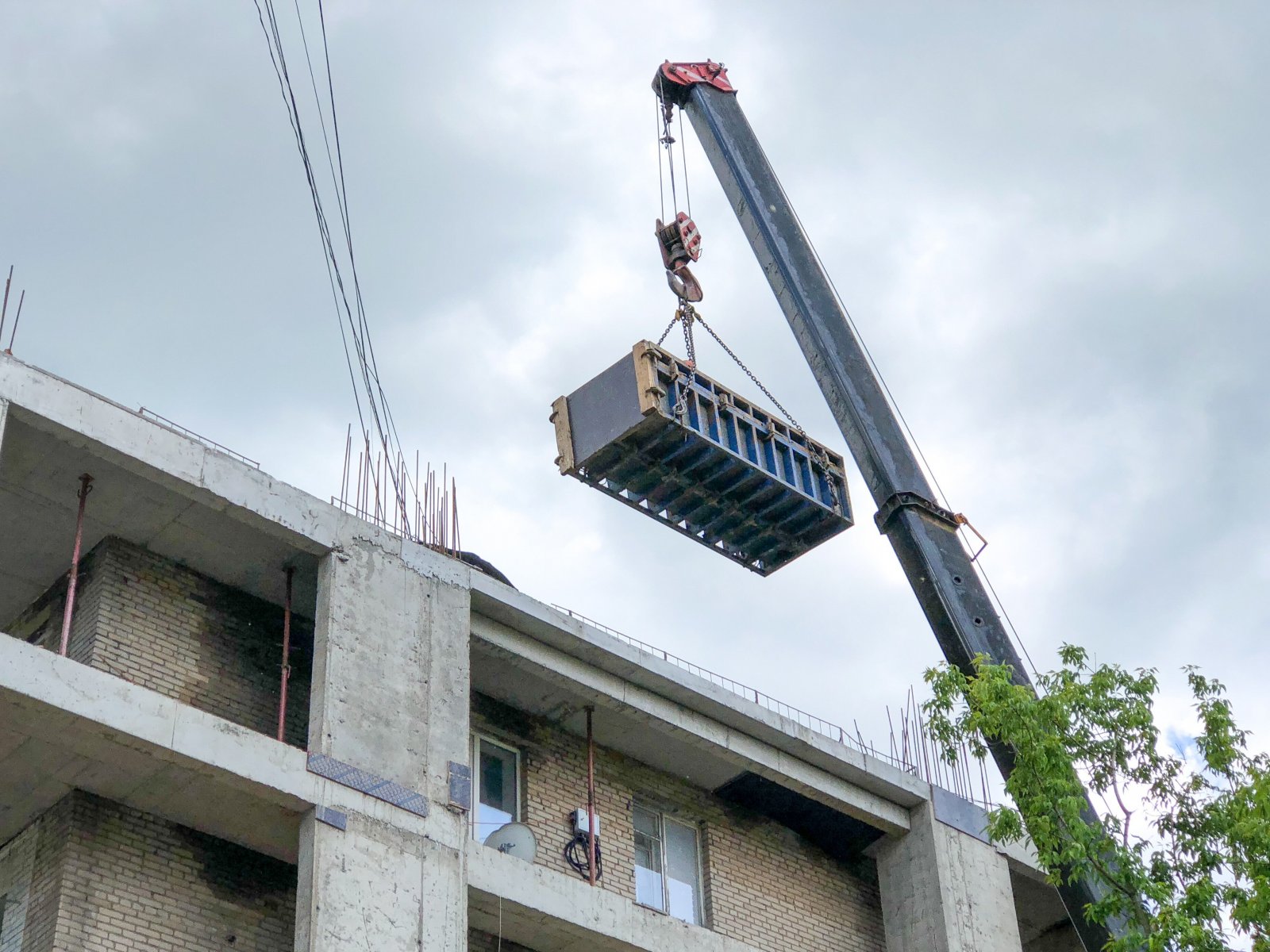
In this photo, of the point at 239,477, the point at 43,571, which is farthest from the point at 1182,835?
the point at 43,571

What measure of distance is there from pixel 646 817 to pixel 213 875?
590 cm

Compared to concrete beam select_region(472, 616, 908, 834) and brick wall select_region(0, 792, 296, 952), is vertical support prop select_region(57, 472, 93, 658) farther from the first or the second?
concrete beam select_region(472, 616, 908, 834)

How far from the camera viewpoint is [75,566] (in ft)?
57.1

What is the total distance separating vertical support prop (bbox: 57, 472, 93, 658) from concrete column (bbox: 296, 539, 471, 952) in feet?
7.59

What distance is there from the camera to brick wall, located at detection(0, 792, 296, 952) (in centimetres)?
1650

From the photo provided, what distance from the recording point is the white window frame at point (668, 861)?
21.4m

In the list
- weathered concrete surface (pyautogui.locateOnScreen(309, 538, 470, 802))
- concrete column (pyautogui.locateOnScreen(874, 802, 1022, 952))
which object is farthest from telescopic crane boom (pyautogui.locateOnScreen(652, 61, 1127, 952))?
weathered concrete surface (pyautogui.locateOnScreen(309, 538, 470, 802))

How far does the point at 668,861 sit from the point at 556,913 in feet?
11.2

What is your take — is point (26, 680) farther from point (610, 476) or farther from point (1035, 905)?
point (1035, 905)

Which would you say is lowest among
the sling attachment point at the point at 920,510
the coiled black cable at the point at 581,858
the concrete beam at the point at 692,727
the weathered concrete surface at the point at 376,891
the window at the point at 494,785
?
the weathered concrete surface at the point at 376,891

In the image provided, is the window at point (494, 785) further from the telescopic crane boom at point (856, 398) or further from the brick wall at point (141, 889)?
the telescopic crane boom at point (856, 398)

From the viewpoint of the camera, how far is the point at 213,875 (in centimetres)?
1764

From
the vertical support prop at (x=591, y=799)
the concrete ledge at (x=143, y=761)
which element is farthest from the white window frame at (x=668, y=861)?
the concrete ledge at (x=143, y=761)

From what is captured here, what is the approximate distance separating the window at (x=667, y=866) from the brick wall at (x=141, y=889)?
472cm
